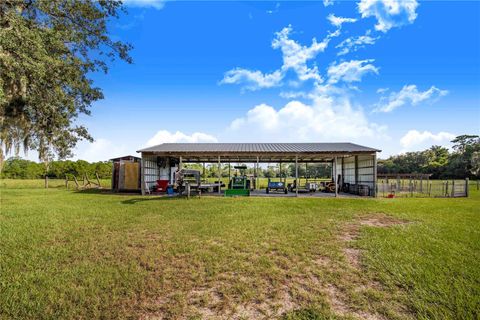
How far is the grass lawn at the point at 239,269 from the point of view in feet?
10.1

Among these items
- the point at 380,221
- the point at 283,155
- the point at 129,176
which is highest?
the point at 283,155

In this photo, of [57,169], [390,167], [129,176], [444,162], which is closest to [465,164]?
[444,162]

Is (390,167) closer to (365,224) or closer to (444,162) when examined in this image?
(444,162)

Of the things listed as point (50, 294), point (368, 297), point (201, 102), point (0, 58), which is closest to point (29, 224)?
point (0, 58)

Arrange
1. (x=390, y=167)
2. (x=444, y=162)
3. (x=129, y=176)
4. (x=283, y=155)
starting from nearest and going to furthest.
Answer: (x=283, y=155), (x=129, y=176), (x=444, y=162), (x=390, y=167)

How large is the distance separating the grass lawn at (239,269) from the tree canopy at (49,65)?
3.92 m

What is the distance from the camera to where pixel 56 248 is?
200 inches

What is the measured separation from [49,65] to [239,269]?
760cm

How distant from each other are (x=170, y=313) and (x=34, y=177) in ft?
180

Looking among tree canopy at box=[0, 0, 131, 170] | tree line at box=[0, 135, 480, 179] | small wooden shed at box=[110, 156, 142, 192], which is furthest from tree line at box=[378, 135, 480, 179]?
tree canopy at box=[0, 0, 131, 170]

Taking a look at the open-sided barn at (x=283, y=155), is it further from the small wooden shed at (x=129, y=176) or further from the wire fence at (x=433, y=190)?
the wire fence at (x=433, y=190)

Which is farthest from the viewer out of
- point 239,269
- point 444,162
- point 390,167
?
point 390,167

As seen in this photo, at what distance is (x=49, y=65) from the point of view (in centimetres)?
669

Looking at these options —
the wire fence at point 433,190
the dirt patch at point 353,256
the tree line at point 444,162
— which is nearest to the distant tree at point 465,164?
the tree line at point 444,162
